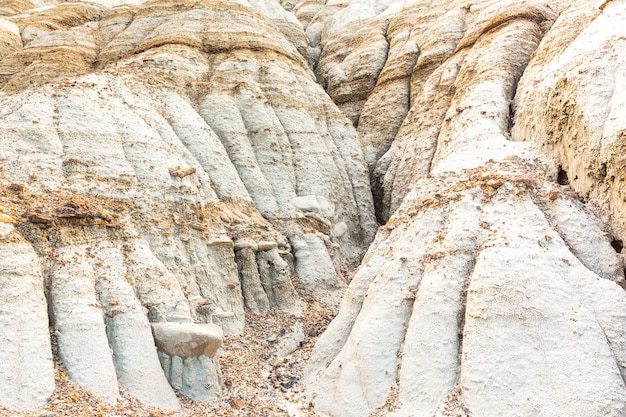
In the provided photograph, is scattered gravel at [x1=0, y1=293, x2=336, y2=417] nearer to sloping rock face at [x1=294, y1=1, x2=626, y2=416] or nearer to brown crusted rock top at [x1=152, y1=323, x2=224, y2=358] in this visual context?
sloping rock face at [x1=294, y1=1, x2=626, y2=416]

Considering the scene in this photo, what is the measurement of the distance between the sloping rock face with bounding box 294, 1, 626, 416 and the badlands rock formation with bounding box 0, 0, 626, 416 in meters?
0.05

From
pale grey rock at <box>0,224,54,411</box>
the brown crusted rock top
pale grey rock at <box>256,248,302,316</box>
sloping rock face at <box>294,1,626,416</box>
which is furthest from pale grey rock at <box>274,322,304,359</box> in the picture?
pale grey rock at <box>0,224,54,411</box>

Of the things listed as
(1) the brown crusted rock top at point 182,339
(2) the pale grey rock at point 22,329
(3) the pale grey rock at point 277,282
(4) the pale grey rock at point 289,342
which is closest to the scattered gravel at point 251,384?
(4) the pale grey rock at point 289,342

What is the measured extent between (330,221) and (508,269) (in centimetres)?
1061

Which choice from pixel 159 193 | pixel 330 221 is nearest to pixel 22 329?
pixel 159 193

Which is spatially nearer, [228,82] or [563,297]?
[563,297]

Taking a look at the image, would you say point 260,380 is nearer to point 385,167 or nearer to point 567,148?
point 567,148

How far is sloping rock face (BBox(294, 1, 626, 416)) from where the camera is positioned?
9086mm

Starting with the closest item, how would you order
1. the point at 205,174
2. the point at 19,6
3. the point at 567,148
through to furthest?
1. the point at 567,148
2. the point at 205,174
3. the point at 19,6

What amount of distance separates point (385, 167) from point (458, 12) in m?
11.2

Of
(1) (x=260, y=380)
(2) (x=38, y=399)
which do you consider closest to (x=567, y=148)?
(1) (x=260, y=380)

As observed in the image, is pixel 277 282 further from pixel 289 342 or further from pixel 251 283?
pixel 289 342

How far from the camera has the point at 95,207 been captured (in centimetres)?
1232

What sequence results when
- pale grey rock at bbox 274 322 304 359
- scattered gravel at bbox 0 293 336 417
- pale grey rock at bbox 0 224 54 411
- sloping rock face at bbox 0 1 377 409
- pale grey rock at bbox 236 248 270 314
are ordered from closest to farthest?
1. pale grey rock at bbox 0 224 54 411
2. scattered gravel at bbox 0 293 336 417
3. sloping rock face at bbox 0 1 377 409
4. pale grey rock at bbox 274 322 304 359
5. pale grey rock at bbox 236 248 270 314
